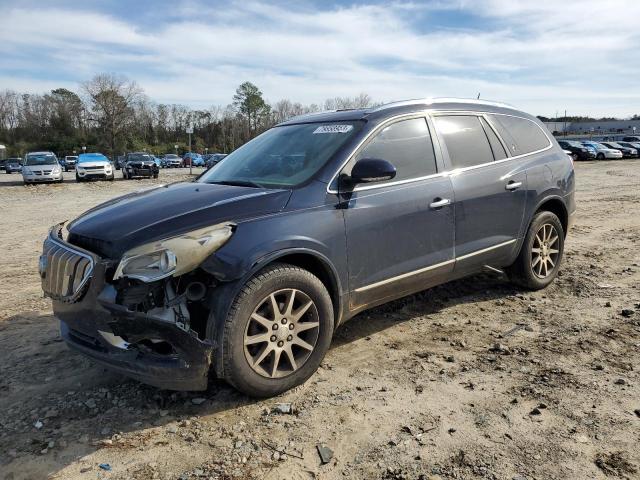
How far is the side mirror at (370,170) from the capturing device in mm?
3504

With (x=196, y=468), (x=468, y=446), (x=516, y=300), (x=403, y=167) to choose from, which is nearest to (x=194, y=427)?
(x=196, y=468)

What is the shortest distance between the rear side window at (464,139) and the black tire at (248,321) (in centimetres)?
186

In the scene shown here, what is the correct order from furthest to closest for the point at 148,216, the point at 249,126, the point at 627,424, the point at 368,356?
1. the point at 249,126
2. the point at 368,356
3. the point at 148,216
4. the point at 627,424

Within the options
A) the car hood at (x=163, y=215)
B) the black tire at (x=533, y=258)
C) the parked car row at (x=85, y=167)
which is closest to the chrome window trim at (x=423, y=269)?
the black tire at (x=533, y=258)

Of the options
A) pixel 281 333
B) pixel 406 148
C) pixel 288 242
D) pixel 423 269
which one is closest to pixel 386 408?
pixel 281 333

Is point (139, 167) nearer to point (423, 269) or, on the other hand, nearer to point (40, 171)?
point (40, 171)

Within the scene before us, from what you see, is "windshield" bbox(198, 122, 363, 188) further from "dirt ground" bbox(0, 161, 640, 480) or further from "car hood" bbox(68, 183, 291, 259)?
"dirt ground" bbox(0, 161, 640, 480)

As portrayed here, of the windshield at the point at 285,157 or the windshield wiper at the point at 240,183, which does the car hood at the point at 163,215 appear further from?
the windshield at the point at 285,157

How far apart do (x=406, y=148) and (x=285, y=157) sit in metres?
0.99

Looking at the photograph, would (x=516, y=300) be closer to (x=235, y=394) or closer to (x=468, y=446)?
(x=468, y=446)

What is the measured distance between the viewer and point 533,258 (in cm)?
527

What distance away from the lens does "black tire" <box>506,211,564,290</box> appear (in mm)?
5113

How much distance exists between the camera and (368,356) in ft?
12.8

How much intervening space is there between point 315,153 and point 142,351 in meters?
1.91
